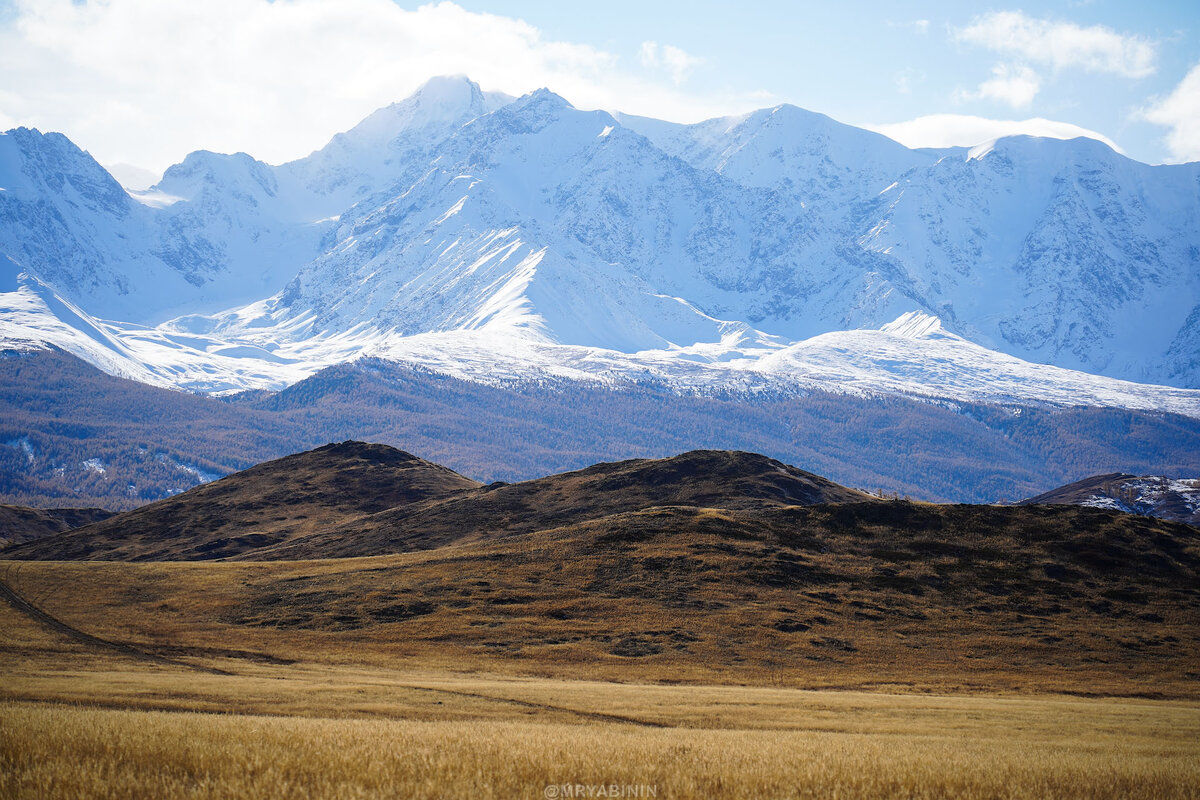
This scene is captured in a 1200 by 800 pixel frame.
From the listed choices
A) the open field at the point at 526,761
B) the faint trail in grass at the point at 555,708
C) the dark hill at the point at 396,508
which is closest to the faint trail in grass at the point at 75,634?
the faint trail in grass at the point at 555,708

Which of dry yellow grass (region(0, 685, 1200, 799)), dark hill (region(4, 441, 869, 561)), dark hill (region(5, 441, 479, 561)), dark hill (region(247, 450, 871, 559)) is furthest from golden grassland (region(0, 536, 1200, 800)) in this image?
dark hill (region(5, 441, 479, 561))

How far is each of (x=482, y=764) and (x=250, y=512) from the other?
161m

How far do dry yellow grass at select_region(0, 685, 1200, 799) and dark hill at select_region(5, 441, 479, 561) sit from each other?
13047 centimetres

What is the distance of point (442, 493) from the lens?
598ft

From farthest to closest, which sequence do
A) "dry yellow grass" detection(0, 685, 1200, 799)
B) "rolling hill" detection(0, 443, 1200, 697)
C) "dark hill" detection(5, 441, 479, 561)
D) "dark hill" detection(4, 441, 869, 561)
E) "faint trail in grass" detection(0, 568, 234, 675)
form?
"dark hill" detection(5, 441, 479, 561) < "dark hill" detection(4, 441, 869, 561) < "rolling hill" detection(0, 443, 1200, 697) < "faint trail in grass" detection(0, 568, 234, 675) < "dry yellow grass" detection(0, 685, 1200, 799)

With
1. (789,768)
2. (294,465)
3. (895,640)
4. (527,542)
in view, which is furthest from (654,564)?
(294,465)

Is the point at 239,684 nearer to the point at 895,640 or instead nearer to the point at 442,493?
the point at 895,640

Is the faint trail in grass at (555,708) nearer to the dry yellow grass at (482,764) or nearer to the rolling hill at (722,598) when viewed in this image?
the dry yellow grass at (482,764)

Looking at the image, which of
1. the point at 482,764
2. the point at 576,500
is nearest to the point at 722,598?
the point at 576,500

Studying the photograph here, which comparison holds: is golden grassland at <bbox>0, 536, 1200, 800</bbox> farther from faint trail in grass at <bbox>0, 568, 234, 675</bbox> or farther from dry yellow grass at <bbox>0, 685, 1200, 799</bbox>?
faint trail in grass at <bbox>0, 568, 234, 675</bbox>

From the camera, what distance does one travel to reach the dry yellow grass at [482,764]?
1975 centimetres

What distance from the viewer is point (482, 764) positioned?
2184cm

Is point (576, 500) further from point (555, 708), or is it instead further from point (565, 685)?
point (555, 708)

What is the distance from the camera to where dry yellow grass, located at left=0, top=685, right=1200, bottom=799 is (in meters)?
19.8
